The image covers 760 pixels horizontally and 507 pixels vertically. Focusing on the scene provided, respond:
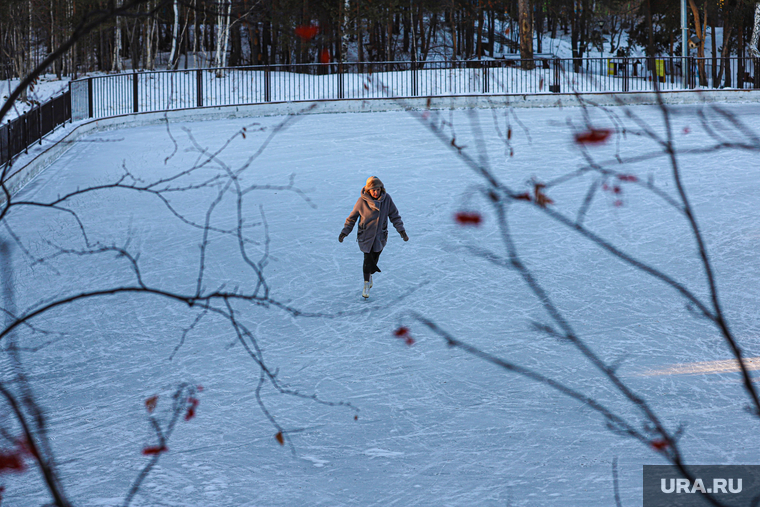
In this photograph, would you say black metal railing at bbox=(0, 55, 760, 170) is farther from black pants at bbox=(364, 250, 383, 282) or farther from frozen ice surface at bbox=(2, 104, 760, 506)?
black pants at bbox=(364, 250, 383, 282)

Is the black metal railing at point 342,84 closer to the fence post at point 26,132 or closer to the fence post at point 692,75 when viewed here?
the fence post at point 692,75

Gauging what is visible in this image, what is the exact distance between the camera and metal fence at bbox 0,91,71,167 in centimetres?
1483

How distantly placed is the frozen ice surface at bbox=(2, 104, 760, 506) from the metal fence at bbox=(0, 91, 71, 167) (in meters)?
0.91

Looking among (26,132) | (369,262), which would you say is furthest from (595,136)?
(26,132)

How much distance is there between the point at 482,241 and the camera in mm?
11883

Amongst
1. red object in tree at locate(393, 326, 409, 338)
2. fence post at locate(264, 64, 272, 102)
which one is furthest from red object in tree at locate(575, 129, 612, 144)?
fence post at locate(264, 64, 272, 102)

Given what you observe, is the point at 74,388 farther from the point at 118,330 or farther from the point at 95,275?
the point at 95,275

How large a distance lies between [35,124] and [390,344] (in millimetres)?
13022

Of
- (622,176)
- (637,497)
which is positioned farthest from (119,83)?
(622,176)

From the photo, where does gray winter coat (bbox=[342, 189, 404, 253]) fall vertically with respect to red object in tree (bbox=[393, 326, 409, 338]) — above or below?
above

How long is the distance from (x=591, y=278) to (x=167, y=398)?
214 inches

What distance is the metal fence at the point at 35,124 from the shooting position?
14.8 metres

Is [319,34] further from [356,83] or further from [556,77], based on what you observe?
[556,77]

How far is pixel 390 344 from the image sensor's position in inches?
318
